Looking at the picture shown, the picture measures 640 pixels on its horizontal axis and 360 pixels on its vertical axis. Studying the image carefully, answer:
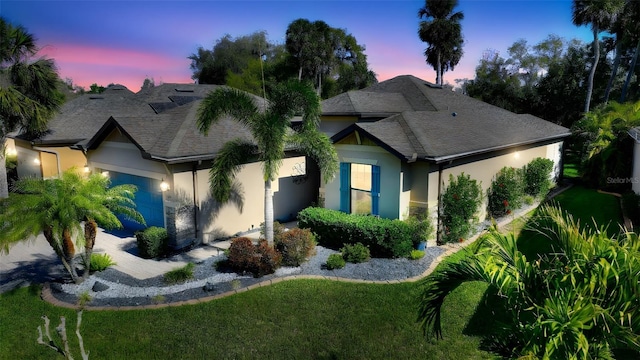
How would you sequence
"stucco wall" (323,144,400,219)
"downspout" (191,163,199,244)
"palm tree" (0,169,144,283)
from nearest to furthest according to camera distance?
"palm tree" (0,169,144,283) → "stucco wall" (323,144,400,219) → "downspout" (191,163,199,244)

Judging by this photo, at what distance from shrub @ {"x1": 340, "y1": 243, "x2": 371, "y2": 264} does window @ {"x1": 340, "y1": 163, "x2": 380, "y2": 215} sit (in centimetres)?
212

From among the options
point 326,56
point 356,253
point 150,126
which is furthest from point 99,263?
point 326,56

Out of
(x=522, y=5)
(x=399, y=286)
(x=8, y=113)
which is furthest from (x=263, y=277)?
(x=522, y=5)

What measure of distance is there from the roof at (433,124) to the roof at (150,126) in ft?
15.3

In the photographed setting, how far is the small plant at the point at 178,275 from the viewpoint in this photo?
34.5 ft

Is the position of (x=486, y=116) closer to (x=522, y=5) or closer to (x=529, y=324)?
(x=522, y=5)

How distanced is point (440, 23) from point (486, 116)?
23854 millimetres

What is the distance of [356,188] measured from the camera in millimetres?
14102

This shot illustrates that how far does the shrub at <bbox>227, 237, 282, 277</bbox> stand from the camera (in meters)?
10.8


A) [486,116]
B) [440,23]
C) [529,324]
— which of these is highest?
[440,23]

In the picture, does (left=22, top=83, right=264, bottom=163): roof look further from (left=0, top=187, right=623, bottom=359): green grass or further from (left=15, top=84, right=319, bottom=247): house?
(left=0, top=187, right=623, bottom=359): green grass

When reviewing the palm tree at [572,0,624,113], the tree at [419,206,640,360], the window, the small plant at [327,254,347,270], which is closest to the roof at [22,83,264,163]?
the window

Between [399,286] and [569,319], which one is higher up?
[569,319]

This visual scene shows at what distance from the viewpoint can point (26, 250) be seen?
13828 mm
